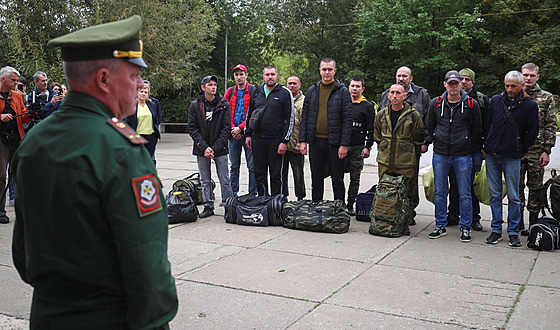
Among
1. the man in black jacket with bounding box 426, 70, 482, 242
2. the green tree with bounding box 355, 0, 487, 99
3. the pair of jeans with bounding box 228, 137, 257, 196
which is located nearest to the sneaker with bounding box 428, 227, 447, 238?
the man in black jacket with bounding box 426, 70, 482, 242

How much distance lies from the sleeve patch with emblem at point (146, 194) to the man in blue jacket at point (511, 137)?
5.87 metres

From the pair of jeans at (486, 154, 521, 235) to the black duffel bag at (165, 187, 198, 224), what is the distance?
406 centimetres

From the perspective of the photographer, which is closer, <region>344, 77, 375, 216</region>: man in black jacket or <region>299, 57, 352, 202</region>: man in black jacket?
<region>299, 57, 352, 202</region>: man in black jacket

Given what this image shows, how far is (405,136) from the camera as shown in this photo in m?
7.48

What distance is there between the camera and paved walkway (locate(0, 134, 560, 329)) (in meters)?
4.48

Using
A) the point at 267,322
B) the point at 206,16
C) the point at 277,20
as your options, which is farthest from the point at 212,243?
the point at 277,20

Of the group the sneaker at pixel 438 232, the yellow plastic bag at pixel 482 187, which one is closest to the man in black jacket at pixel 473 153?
the yellow plastic bag at pixel 482 187

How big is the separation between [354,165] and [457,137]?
197 centimetres

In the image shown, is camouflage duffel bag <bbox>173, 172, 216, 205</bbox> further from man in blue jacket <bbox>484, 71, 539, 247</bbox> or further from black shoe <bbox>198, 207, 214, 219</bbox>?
man in blue jacket <bbox>484, 71, 539, 247</bbox>

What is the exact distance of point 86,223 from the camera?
1804mm

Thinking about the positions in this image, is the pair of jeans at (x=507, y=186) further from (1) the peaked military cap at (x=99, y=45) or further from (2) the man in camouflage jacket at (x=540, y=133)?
(1) the peaked military cap at (x=99, y=45)

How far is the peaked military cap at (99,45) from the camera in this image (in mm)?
1882

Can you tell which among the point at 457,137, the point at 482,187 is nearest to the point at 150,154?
the point at 457,137

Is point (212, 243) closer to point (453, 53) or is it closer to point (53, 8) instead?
point (53, 8)
